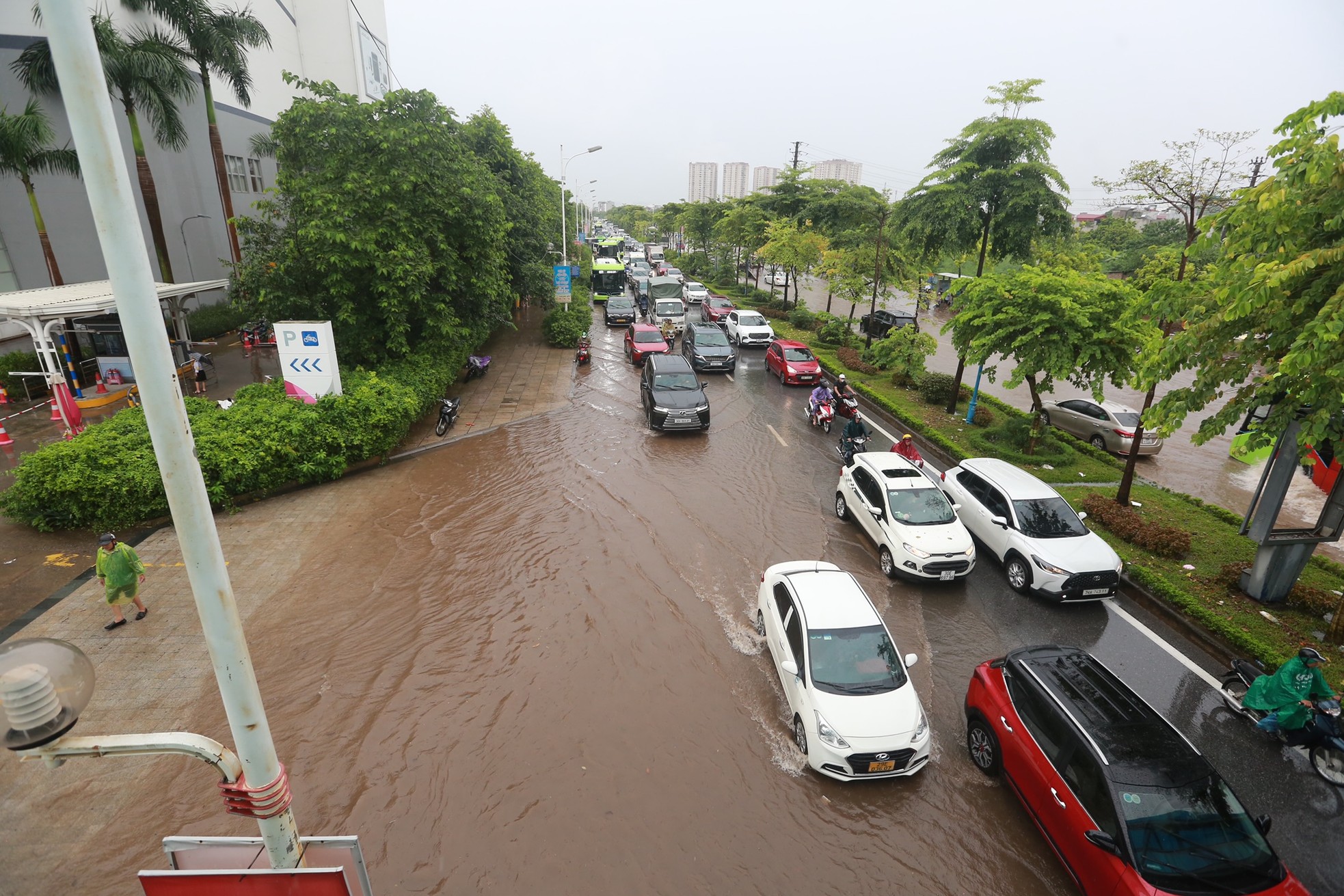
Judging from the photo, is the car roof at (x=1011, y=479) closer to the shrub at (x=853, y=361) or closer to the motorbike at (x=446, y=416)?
the shrub at (x=853, y=361)

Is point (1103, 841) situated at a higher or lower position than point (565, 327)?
lower

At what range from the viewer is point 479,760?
722 centimetres

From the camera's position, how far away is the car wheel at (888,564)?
1095 centimetres

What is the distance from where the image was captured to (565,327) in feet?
90.5

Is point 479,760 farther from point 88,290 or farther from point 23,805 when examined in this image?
point 88,290

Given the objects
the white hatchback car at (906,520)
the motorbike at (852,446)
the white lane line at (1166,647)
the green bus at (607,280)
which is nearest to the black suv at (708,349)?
the motorbike at (852,446)

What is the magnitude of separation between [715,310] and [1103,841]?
31248 mm

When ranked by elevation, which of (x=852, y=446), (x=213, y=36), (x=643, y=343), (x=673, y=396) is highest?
(x=213, y=36)

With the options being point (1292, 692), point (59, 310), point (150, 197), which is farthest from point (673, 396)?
point (150, 197)

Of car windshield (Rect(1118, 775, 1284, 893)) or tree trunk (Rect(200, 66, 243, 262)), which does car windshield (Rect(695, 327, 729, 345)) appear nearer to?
tree trunk (Rect(200, 66, 243, 262))

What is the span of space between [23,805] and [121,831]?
1.23 m

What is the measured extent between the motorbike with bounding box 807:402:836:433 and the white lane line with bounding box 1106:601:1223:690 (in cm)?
876

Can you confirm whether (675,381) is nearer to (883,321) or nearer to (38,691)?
(883,321)

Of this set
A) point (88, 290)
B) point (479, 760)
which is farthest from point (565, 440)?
point (88, 290)
